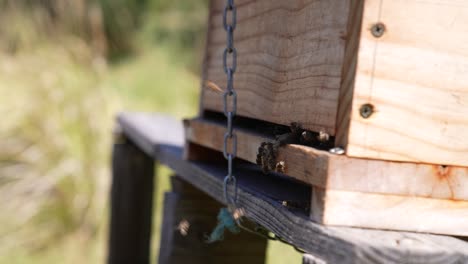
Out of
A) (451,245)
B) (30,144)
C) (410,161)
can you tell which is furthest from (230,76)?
(30,144)

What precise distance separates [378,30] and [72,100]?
16.9ft

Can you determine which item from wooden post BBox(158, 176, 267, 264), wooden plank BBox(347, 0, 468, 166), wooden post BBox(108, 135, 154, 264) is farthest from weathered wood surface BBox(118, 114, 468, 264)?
wooden post BBox(108, 135, 154, 264)

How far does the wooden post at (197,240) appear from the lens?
2365 mm

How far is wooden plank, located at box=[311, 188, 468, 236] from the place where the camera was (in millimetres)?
1243

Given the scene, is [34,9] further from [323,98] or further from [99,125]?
[323,98]

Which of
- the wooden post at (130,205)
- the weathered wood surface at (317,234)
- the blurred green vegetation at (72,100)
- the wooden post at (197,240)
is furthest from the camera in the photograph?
the blurred green vegetation at (72,100)

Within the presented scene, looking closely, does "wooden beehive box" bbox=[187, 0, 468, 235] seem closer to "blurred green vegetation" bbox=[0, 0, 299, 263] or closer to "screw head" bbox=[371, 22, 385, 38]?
"screw head" bbox=[371, 22, 385, 38]

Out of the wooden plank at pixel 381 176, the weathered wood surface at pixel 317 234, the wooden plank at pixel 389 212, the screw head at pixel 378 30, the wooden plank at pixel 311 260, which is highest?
the screw head at pixel 378 30

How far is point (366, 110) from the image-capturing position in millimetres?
1245

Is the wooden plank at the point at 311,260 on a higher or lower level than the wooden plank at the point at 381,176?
lower

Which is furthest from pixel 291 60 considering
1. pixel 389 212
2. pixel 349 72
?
pixel 389 212

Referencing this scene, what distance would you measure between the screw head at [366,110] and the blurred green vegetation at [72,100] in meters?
4.33

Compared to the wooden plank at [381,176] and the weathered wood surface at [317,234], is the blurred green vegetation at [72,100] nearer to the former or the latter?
the weathered wood surface at [317,234]

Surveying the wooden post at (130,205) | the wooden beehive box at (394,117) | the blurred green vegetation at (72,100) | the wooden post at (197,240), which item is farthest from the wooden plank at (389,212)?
the blurred green vegetation at (72,100)
